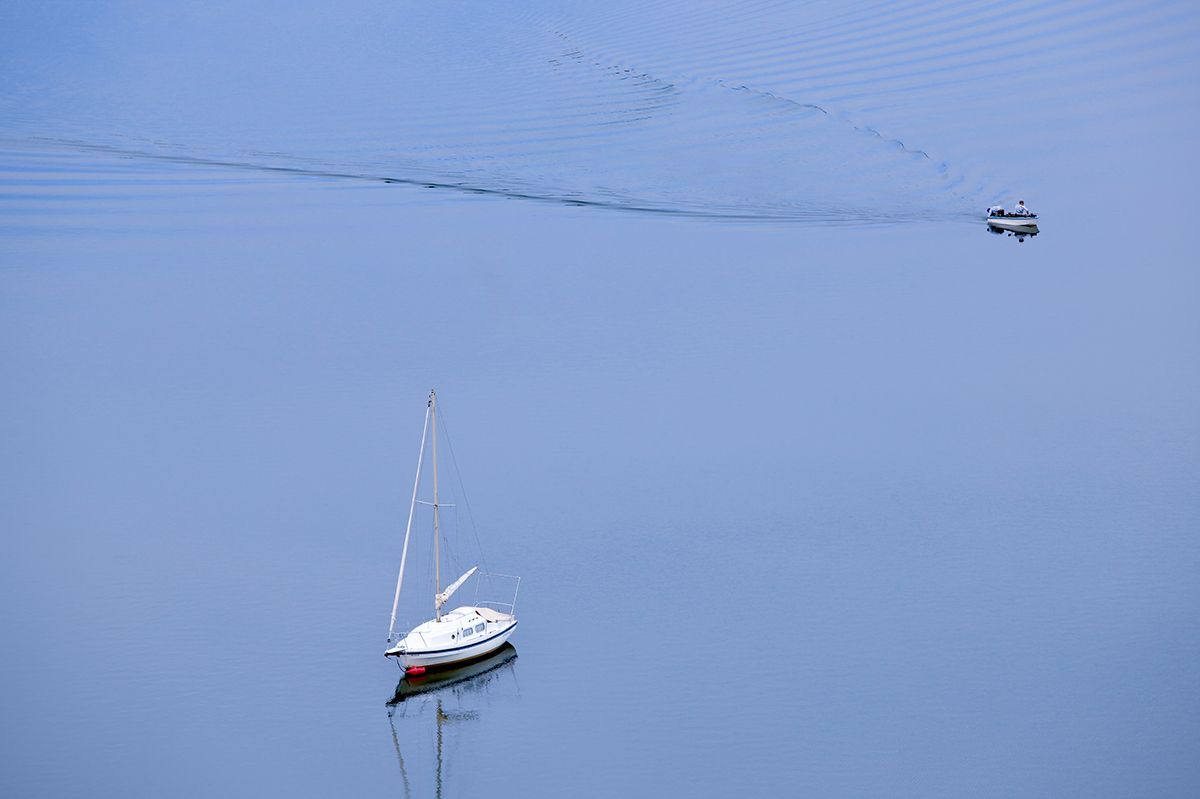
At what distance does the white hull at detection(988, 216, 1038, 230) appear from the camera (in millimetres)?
19078

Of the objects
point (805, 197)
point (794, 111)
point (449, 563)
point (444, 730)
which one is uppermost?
point (794, 111)

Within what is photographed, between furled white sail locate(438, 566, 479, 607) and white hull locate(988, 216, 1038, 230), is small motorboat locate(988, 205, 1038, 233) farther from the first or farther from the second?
furled white sail locate(438, 566, 479, 607)

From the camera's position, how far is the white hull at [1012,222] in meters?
19.1

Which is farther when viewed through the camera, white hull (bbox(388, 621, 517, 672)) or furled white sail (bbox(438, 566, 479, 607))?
furled white sail (bbox(438, 566, 479, 607))

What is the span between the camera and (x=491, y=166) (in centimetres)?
1920

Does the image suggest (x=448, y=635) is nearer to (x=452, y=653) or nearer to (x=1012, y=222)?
(x=452, y=653)

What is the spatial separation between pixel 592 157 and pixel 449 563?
301 inches

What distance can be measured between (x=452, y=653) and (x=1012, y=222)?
9.85 meters

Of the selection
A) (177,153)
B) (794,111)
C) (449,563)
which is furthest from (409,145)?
(449,563)

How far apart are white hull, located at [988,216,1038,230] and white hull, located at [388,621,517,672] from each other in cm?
925

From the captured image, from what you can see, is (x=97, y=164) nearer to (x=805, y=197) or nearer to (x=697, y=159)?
(x=697, y=159)

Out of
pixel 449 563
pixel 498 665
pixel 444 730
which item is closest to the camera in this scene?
pixel 444 730

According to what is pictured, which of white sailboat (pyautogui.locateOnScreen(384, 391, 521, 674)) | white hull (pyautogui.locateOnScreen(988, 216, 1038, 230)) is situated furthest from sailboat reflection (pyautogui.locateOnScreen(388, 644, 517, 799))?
white hull (pyautogui.locateOnScreen(988, 216, 1038, 230))

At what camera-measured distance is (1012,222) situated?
19.1 metres
